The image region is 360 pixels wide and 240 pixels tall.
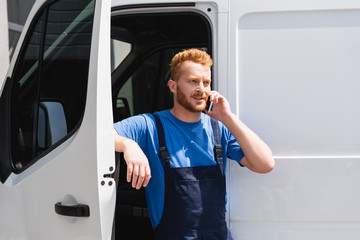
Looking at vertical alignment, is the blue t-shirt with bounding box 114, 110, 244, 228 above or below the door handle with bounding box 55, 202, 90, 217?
above

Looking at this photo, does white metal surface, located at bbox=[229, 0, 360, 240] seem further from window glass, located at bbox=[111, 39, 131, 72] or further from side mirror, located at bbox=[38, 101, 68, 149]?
window glass, located at bbox=[111, 39, 131, 72]

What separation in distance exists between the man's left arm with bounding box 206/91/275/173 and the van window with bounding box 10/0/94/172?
61cm

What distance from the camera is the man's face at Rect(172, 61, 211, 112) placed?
173 centimetres

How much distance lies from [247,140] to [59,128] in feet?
2.83

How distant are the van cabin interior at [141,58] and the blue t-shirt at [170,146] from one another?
0.83 metres

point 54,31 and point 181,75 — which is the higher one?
point 54,31

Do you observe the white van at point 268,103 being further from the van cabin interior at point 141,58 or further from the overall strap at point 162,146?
the van cabin interior at point 141,58

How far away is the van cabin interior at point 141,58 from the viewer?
8.40 ft

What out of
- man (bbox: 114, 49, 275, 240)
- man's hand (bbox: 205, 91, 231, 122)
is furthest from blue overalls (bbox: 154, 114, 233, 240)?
man's hand (bbox: 205, 91, 231, 122)

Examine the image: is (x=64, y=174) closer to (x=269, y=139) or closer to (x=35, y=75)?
(x=35, y=75)

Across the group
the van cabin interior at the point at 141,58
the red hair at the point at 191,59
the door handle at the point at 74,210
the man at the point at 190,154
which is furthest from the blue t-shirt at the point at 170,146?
the van cabin interior at the point at 141,58

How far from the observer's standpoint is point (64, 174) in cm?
152

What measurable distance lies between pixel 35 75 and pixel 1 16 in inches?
125

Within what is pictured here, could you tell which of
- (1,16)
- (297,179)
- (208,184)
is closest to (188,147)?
(208,184)
